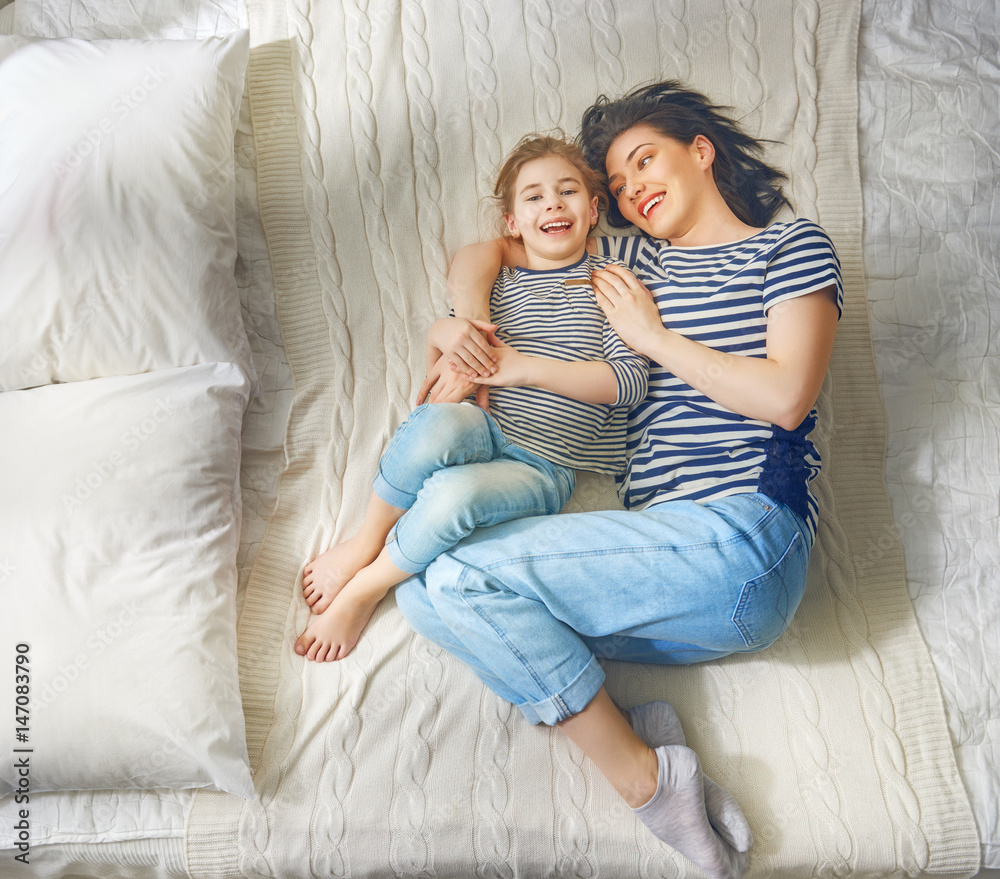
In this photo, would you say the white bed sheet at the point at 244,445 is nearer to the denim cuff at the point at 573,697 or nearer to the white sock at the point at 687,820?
the denim cuff at the point at 573,697

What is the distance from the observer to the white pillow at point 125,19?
1.22 metres

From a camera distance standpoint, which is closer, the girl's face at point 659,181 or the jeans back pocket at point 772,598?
the jeans back pocket at point 772,598

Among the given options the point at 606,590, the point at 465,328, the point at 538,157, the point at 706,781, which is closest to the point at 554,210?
the point at 538,157

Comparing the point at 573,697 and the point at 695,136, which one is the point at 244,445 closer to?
the point at 573,697

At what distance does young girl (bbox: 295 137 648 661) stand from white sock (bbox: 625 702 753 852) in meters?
0.29

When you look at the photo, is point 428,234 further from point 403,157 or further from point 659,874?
point 659,874

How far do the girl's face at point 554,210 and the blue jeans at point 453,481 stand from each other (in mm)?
258

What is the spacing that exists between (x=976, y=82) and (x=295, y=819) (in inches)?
58.9

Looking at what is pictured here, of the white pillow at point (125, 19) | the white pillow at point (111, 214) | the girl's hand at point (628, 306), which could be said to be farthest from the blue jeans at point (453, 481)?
the white pillow at point (125, 19)

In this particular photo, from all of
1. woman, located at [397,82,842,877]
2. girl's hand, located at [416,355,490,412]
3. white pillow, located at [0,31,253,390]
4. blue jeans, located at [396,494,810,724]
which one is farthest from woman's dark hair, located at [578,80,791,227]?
white pillow, located at [0,31,253,390]

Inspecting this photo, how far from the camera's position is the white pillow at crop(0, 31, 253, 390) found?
98cm

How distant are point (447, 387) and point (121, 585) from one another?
487mm

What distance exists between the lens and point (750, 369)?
918 mm

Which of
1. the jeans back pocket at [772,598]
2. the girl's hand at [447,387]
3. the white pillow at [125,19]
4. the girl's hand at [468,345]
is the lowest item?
the jeans back pocket at [772,598]
